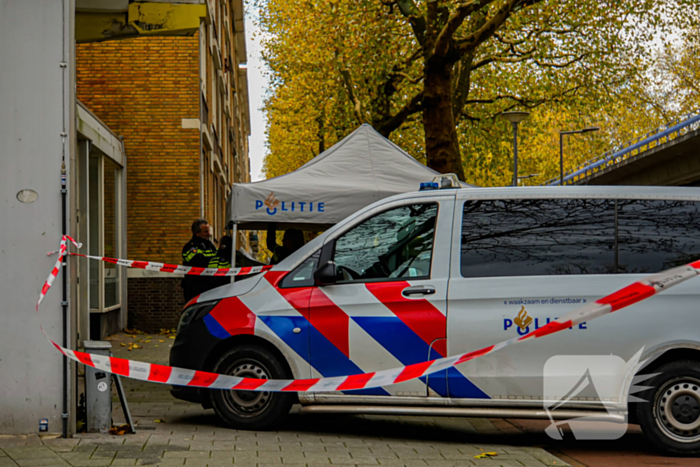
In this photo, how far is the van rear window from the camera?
6.15 meters

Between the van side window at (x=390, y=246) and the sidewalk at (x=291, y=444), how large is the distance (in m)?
1.32

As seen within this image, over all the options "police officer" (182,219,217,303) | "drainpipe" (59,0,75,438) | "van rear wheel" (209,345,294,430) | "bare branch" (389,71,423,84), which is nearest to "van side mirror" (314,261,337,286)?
"van rear wheel" (209,345,294,430)

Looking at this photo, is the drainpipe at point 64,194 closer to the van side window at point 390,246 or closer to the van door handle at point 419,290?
the van side window at point 390,246

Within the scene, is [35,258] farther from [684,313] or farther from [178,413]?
[684,313]

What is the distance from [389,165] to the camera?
10.6 m

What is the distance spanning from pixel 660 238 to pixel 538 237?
90 centimetres

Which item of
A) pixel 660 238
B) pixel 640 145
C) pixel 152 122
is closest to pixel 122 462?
pixel 660 238

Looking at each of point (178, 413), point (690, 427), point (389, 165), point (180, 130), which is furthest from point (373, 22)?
point (690, 427)

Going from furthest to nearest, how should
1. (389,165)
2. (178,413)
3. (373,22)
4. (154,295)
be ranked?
(373,22) < (154,295) < (389,165) < (178,413)

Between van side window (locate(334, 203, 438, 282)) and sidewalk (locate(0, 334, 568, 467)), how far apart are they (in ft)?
4.32

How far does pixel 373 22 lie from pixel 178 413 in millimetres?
15098

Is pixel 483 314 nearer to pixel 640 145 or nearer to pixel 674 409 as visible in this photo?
pixel 674 409

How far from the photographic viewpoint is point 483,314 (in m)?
6.17

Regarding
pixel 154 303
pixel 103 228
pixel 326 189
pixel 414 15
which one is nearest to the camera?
pixel 326 189
